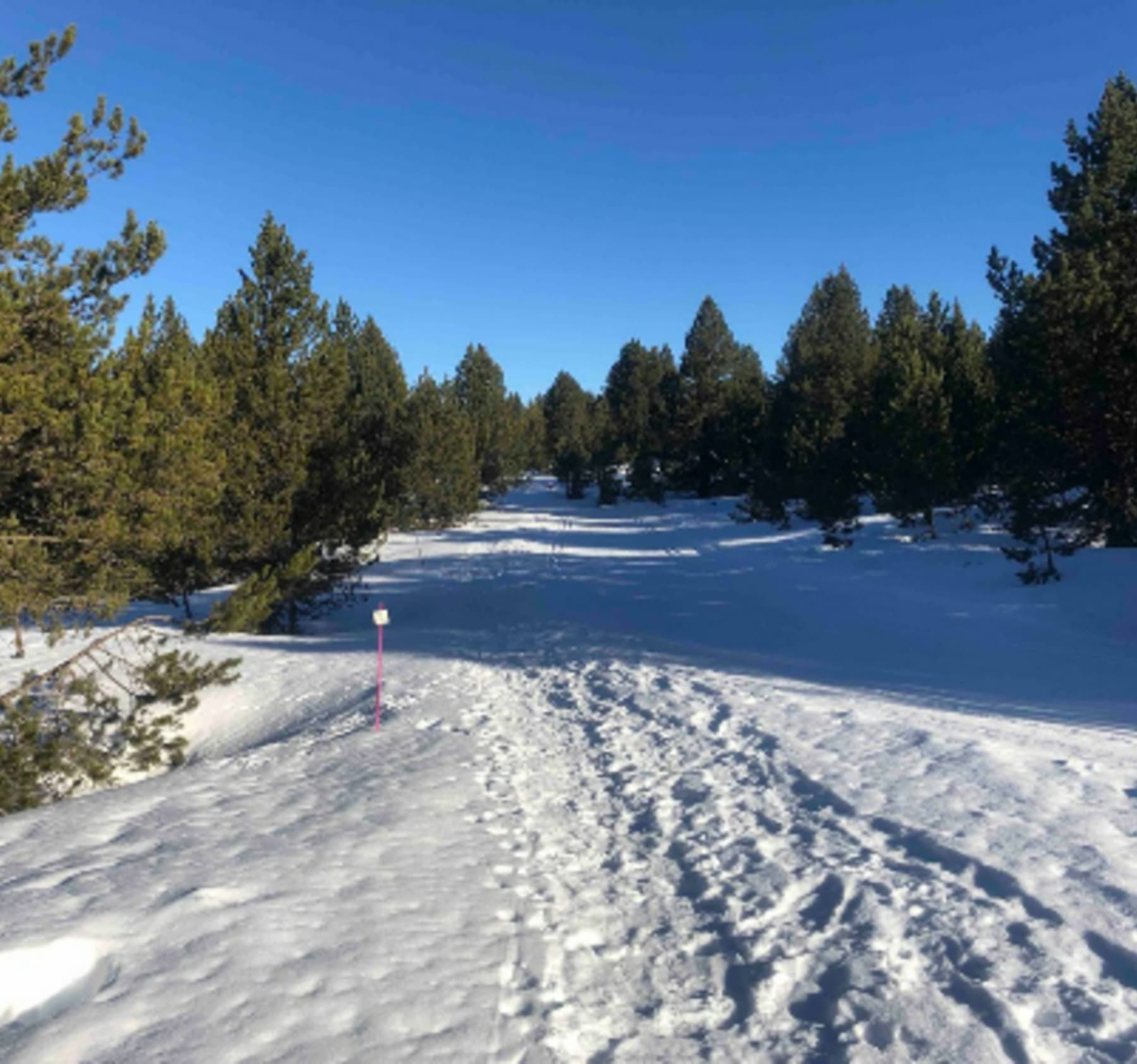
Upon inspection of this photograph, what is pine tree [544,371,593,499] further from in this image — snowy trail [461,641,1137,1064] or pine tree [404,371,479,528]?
snowy trail [461,641,1137,1064]

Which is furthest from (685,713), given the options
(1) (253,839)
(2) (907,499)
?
(2) (907,499)

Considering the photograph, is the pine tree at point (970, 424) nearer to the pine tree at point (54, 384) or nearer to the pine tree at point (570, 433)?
the pine tree at point (54, 384)

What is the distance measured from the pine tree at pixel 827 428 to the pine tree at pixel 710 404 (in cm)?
438

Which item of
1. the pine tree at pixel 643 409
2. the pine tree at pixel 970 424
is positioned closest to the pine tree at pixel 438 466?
the pine tree at pixel 643 409

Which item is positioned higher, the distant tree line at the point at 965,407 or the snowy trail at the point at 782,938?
the distant tree line at the point at 965,407

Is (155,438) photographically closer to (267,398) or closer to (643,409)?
(267,398)

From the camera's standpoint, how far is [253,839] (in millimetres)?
5871

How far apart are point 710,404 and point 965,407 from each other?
2479 centimetres

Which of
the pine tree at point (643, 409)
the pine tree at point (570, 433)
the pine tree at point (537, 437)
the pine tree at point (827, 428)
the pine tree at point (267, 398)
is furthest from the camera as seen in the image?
the pine tree at point (537, 437)

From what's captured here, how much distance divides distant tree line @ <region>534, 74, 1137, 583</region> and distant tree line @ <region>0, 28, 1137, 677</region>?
0.09 meters

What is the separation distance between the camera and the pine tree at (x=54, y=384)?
24.2ft

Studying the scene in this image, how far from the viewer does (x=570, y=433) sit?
78188mm

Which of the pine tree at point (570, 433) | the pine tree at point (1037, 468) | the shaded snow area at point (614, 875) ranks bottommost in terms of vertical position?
the shaded snow area at point (614, 875)

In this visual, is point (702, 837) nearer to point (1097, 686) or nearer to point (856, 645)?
point (1097, 686)
